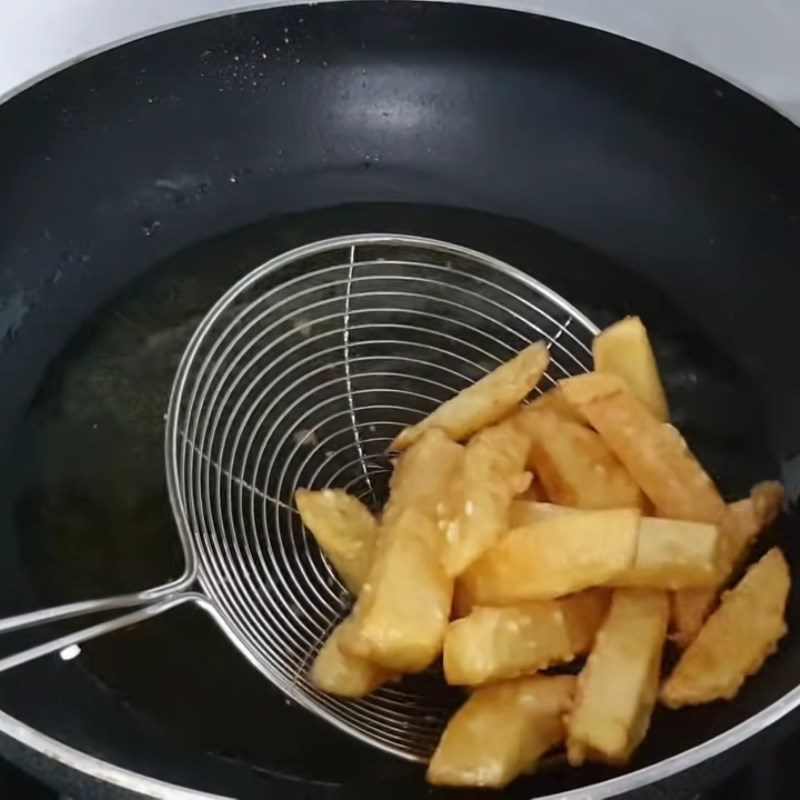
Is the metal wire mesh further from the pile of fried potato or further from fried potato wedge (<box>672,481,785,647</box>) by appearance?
fried potato wedge (<box>672,481,785,647</box>)

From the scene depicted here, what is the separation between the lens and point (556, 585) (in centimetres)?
68

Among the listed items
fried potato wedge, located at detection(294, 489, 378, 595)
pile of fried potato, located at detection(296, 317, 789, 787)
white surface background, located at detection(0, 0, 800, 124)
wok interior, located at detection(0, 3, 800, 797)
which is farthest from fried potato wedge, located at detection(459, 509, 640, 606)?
white surface background, located at detection(0, 0, 800, 124)

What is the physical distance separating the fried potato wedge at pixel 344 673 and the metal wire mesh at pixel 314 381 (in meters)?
0.06

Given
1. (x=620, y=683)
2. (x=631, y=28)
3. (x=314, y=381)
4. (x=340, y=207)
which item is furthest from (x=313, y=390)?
(x=631, y=28)

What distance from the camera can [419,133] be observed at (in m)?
1.07

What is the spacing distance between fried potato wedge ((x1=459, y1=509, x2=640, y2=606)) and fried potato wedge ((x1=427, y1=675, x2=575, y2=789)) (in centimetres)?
5

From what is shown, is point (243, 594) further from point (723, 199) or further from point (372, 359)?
point (723, 199)

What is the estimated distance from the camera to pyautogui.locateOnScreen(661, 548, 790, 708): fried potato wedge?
2.19 feet

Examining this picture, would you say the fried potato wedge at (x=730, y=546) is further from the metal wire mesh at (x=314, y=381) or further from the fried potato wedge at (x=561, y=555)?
the metal wire mesh at (x=314, y=381)

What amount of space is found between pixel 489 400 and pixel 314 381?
0.22 metres

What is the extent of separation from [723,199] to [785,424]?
0.22 metres

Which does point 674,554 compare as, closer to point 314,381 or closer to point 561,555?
point 561,555

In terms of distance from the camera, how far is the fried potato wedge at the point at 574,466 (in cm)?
75

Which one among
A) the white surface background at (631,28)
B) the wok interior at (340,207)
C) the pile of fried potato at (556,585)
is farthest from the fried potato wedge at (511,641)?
the white surface background at (631,28)
